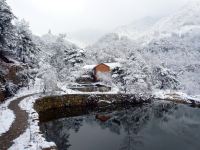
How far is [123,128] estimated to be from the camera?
37.1 meters

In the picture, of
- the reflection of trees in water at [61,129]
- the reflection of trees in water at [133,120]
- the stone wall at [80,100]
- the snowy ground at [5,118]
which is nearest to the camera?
the snowy ground at [5,118]

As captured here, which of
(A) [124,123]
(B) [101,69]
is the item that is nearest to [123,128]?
(A) [124,123]

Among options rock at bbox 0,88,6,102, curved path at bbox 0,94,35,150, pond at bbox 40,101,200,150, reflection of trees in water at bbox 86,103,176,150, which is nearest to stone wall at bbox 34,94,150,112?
pond at bbox 40,101,200,150

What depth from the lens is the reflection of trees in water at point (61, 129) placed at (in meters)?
28.4

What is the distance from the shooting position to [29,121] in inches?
1025

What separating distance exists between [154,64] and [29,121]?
196ft

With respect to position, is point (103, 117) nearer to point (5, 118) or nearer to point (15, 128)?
point (5, 118)

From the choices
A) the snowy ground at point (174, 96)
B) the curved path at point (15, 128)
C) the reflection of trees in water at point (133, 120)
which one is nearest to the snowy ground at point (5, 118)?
the curved path at point (15, 128)

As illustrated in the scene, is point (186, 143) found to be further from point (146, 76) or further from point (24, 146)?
point (146, 76)

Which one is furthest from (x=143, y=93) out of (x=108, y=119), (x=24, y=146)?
(x=24, y=146)

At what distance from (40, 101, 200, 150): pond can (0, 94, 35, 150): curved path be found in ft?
11.2

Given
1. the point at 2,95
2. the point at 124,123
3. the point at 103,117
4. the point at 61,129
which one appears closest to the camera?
the point at 61,129

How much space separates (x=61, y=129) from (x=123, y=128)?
8.66m

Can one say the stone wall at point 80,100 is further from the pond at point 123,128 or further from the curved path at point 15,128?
the curved path at point 15,128
